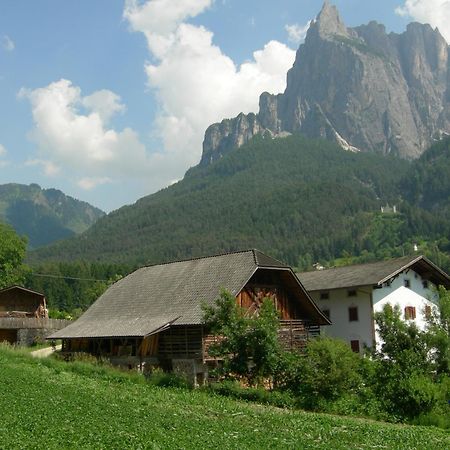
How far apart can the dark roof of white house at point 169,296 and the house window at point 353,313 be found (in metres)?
5.50

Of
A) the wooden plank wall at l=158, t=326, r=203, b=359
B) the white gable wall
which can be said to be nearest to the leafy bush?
the wooden plank wall at l=158, t=326, r=203, b=359

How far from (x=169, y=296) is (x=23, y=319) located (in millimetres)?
19276

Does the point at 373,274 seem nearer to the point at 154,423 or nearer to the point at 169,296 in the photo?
the point at 169,296

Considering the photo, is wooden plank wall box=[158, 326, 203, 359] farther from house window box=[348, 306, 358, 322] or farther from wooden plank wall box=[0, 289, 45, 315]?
wooden plank wall box=[0, 289, 45, 315]

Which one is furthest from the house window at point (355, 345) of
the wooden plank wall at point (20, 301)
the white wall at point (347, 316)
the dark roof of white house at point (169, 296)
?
the wooden plank wall at point (20, 301)

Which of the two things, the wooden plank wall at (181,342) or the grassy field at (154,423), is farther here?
the wooden plank wall at (181,342)

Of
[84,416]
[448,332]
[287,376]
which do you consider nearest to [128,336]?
[287,376]

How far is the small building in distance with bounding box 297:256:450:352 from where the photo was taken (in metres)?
47.1

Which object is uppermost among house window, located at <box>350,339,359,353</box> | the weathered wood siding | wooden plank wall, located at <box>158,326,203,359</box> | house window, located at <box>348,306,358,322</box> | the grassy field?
the weathered wood siding

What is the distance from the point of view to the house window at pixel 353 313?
48.0 m

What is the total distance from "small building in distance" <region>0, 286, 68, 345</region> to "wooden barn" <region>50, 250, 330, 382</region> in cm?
1123

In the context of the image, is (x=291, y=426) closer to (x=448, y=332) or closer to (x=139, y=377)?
(x=139, y=377)

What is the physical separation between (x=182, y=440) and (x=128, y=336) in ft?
62.6

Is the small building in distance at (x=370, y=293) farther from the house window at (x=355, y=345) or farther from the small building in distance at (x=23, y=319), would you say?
the small building in distance at (x=23, y=319)
